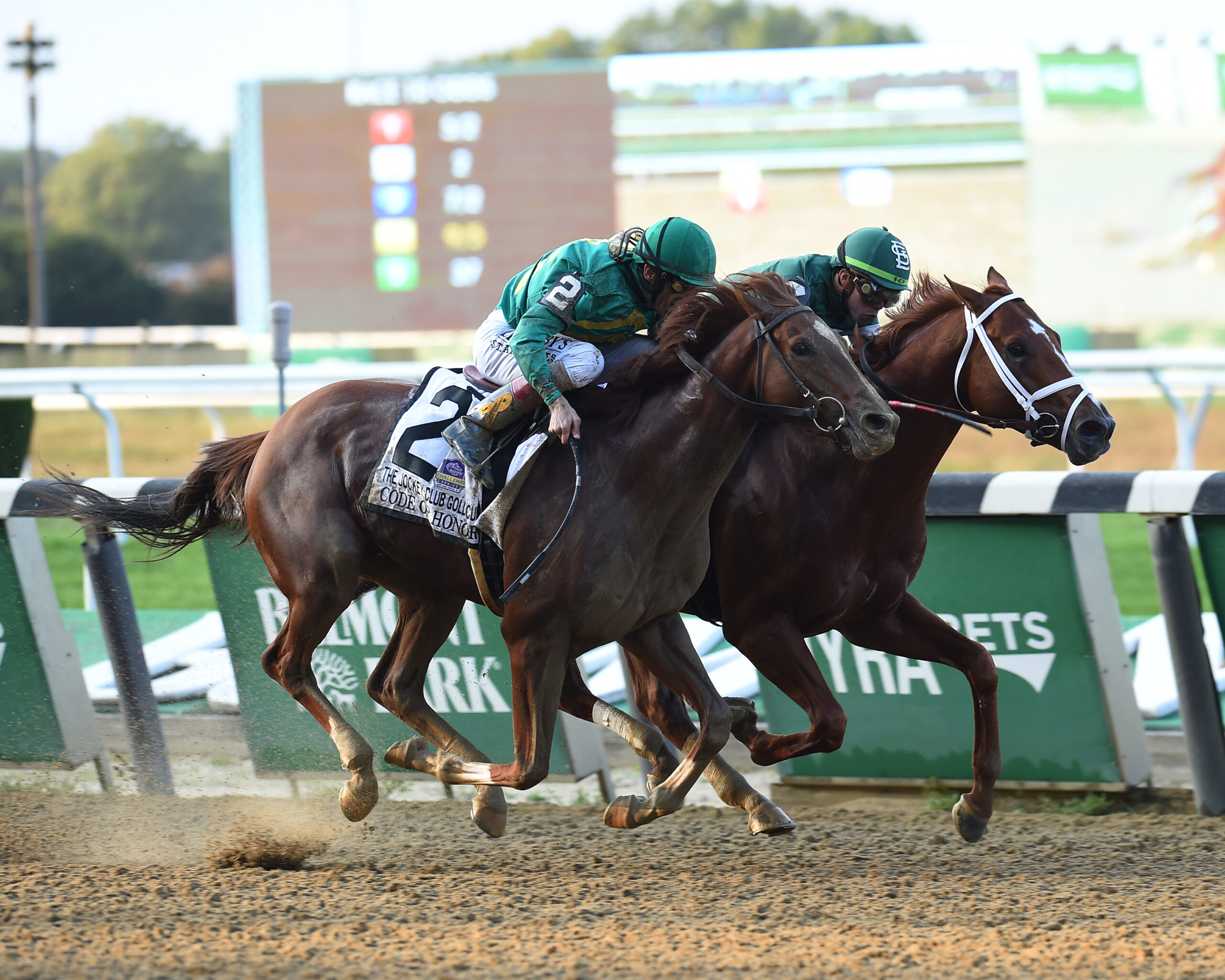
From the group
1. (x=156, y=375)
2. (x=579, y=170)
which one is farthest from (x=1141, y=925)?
(x=579, y=170)

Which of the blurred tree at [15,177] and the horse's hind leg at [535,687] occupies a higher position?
the blurred tree at [15,177]

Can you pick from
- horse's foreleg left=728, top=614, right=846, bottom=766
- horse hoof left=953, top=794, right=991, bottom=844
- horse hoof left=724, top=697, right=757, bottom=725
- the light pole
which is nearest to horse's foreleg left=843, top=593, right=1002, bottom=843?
horse hoof left=953, top=794, right=991, bottom=844

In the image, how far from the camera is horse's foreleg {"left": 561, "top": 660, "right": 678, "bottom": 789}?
4012mm

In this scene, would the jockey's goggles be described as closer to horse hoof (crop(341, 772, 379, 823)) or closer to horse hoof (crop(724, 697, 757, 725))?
horse hoof (crop(724, 697, 757, 725))

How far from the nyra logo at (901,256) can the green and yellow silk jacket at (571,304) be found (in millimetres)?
736

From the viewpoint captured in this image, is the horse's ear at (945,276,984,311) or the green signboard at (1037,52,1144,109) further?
the green signboard at (1037,52,1144,109)

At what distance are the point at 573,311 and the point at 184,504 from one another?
5.03 feet

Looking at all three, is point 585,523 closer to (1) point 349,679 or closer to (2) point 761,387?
(2) point 761,387

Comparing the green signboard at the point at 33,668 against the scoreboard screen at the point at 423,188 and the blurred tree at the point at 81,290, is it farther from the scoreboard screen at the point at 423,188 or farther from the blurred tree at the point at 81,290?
the blurred tree at the point at 81,290

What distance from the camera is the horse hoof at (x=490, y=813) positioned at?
3.95m

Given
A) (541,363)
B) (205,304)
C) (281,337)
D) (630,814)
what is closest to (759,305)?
(541,363)

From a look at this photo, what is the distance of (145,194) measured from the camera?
201ft

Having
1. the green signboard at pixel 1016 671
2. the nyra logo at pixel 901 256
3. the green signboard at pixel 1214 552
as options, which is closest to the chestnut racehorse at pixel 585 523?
the nyra logo at pixel 901 256

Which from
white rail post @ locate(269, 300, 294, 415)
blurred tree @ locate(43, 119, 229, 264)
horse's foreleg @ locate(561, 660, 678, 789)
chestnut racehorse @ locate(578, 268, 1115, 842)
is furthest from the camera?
blurred tree @ locate(43, 119, 229, 264)
